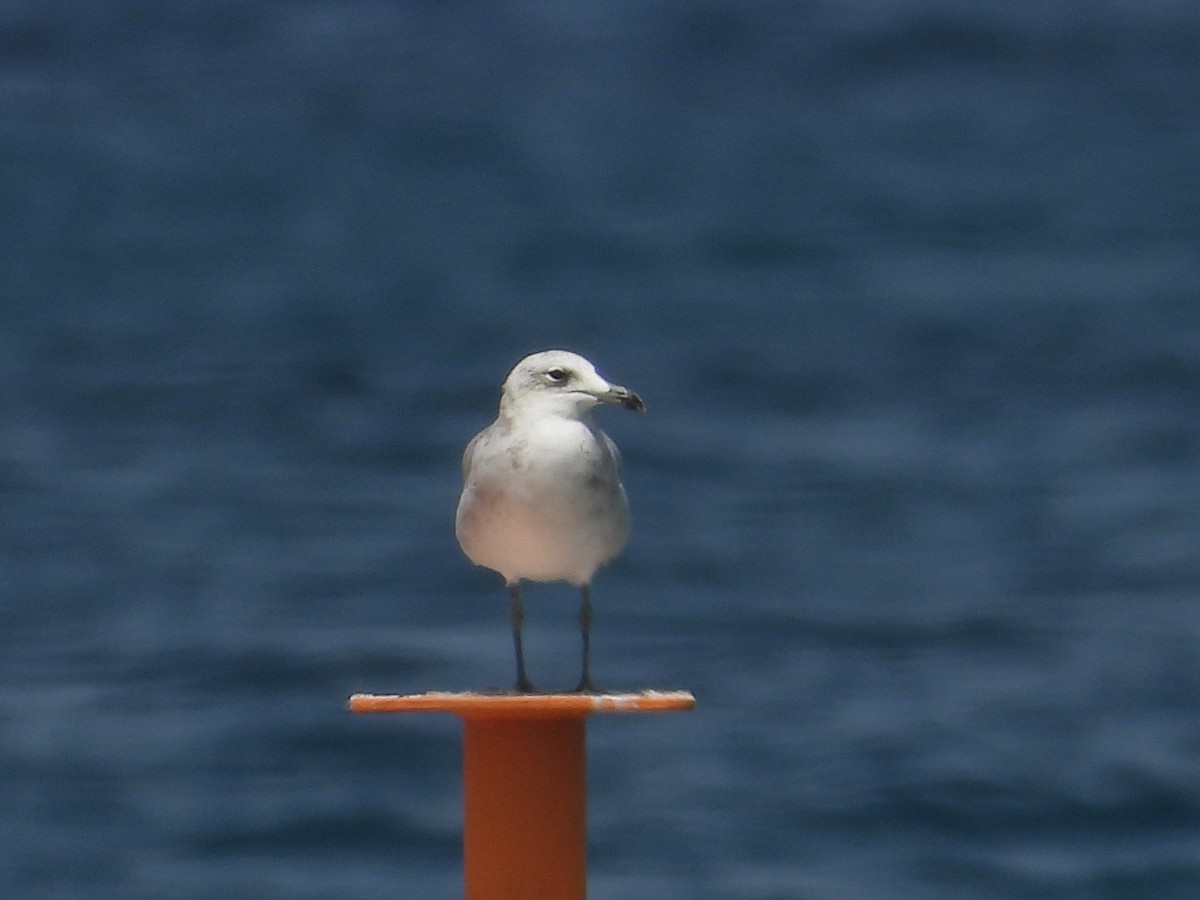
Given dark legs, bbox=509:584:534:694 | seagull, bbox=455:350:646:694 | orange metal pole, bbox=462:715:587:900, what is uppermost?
seagull, bbox=455:350:646:694

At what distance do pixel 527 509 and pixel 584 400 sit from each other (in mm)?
345

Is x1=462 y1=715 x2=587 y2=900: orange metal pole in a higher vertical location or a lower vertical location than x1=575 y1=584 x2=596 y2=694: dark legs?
lower

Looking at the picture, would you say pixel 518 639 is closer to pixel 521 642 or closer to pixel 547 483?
pixel 521 642

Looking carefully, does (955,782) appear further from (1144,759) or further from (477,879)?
(477,879)

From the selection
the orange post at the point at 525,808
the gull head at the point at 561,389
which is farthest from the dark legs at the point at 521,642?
the gull head at the point at 561,389

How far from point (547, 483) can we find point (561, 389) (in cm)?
30

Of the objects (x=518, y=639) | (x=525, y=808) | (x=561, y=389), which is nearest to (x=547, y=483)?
(x=561, y=389)

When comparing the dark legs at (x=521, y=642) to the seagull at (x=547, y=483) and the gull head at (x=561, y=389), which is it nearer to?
the seagull at (x=547, y=483)

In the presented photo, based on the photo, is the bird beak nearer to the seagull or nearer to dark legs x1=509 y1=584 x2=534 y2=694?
the seagull

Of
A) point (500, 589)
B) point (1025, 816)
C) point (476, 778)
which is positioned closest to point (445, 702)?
point (476, 778)

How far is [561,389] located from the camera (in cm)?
646

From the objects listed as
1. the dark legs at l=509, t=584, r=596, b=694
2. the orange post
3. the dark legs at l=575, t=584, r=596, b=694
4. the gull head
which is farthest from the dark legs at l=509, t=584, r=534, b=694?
the gull head

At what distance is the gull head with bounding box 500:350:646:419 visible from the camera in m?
6.44

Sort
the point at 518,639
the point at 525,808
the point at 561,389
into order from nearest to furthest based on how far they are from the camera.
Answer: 1. the point at 525,808
2. the point at 561,389
3. the point at 518,639
